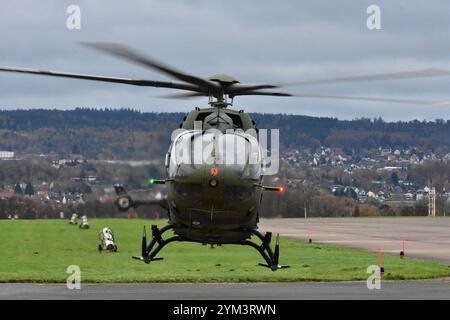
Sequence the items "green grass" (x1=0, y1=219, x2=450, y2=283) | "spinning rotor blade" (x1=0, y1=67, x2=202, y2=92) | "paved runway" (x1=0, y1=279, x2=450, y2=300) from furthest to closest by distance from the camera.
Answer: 1. "green grass" (x1=0, y1=219, x2=450, y2=283)
2. "paved runway" (x1=0, y1=279, x2=450, y2=300)
3. "spinning rotor blade" (x1=0, y1=67, x2=202, y2=92)

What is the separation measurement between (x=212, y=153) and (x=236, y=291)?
13537 mm

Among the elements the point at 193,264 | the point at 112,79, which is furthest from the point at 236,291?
the point at 193,264

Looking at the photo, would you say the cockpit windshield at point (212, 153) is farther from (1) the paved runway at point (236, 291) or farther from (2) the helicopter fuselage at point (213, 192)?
(1) the paved runway at point (236, 291)

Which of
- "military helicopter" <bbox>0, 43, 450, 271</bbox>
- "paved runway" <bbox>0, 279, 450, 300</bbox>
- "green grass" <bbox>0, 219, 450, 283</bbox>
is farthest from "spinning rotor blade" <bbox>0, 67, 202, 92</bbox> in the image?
"green grass" <bbox>0, 219, 450, 283</bbox>

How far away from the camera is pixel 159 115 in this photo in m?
26.5

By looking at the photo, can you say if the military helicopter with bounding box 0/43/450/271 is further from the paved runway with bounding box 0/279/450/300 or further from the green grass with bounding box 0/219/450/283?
the green grass with bounding box 0/219/450/283

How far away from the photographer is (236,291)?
35.3 m

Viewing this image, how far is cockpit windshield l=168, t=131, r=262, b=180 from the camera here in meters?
22.8

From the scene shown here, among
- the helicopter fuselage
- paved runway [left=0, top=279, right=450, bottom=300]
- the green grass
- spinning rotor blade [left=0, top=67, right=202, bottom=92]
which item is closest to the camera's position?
spinning rotor blade [left=0, top=67, right=202, bottom=92]

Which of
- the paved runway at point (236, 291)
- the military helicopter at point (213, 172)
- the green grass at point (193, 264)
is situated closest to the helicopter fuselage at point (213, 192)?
the military helicopter at point (213, 172)

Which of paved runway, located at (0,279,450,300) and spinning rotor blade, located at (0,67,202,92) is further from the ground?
spinning rotor blade, located at (0,67,202,92)

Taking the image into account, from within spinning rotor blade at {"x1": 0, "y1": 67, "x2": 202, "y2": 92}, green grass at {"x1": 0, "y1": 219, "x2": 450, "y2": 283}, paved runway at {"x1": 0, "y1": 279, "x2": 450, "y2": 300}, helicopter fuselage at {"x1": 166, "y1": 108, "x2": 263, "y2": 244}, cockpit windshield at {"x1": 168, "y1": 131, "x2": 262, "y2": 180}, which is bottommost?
green grass at {"x1": 0, "y1": 219, "x2": 450, "y2": 283}

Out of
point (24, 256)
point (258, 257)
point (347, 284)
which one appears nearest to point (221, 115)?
point (347, 284)
